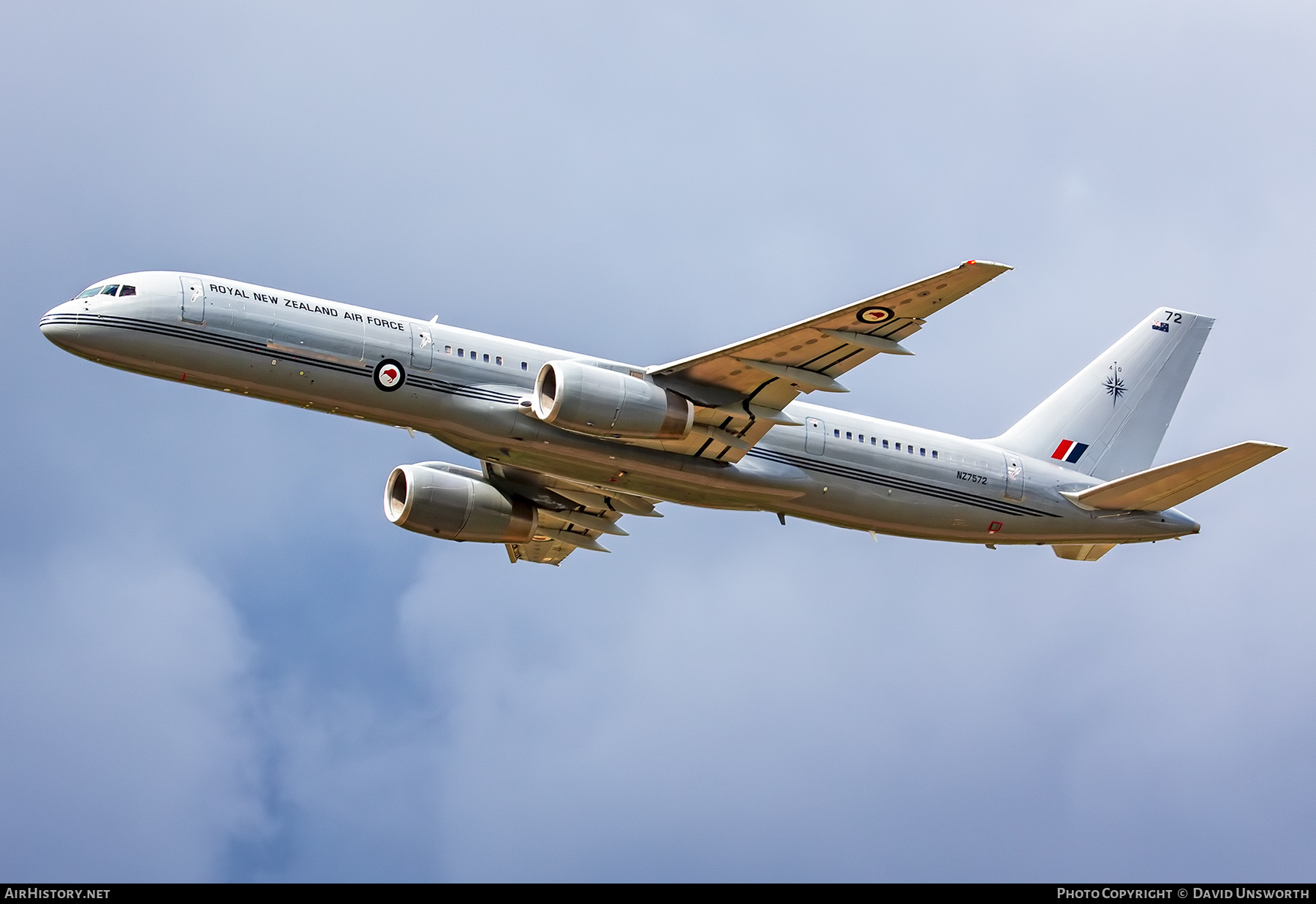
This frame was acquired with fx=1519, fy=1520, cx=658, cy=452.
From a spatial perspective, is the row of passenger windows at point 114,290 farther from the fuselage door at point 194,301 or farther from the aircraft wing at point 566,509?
the aircraft wing at point 566,509

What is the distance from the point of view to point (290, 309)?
127ft

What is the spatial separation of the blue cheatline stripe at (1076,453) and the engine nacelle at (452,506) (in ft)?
54.7

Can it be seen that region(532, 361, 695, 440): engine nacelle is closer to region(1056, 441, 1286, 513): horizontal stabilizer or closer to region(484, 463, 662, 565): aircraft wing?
region(484, 463, 662, 565): aircraft wing

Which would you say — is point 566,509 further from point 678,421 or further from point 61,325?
point 61,325

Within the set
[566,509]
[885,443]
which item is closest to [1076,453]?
[885,443]

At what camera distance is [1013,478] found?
4478 centimetres

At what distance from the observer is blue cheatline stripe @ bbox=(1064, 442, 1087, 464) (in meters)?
46.3

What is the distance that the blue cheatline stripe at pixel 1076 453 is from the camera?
4634 centimetres

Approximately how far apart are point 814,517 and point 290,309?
15.5 metres

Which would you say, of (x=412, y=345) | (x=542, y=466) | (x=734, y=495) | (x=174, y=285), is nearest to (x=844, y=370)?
(x=734, y=495)

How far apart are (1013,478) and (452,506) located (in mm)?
17041

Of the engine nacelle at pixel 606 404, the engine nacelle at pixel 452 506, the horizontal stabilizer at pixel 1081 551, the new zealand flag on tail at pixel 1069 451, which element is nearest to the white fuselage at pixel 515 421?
the engine nacelle at pixel 606 404

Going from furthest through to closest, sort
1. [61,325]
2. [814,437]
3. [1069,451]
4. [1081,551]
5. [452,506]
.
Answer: [1081,551] → [452,506] → [1069,451] → [814,437] → [61,325]
